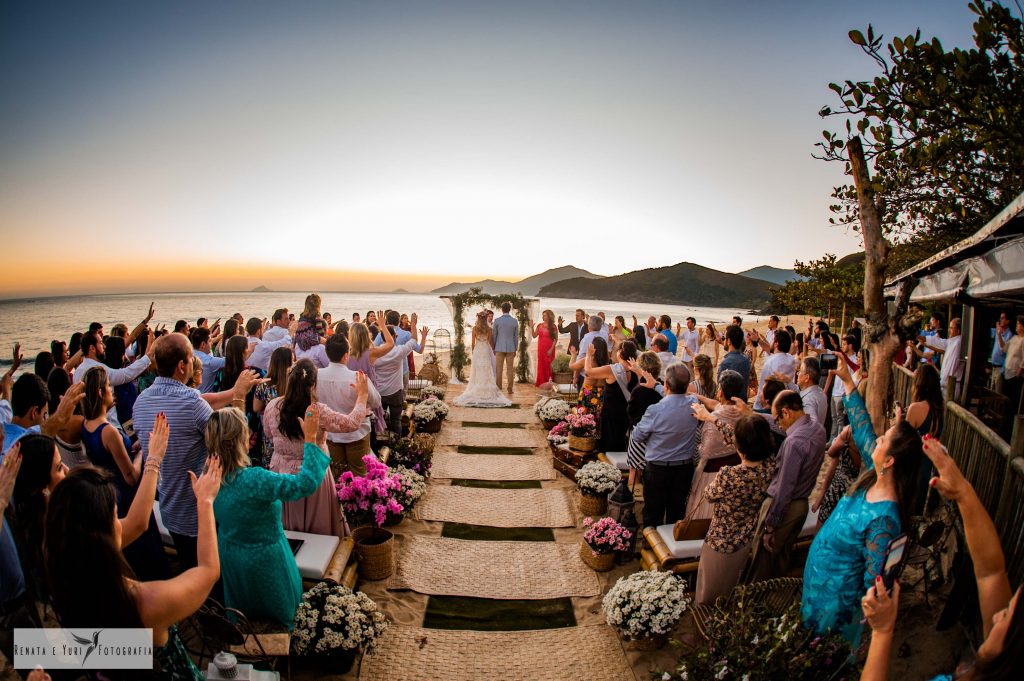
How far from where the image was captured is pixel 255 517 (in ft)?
10.5

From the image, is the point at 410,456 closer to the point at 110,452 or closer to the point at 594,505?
the point at 594,505

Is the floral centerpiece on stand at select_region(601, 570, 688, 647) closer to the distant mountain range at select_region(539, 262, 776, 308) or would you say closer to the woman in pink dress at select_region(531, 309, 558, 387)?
the woman in pink dress at select_region(531, 309, 558, 387)

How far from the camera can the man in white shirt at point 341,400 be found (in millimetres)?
5500

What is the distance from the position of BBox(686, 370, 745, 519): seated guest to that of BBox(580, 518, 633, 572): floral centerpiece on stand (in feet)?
2.27

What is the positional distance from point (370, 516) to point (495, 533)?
63.0 inches

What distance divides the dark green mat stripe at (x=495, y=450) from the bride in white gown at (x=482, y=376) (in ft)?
10.2

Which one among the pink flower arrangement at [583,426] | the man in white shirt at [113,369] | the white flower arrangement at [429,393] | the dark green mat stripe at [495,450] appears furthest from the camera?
the white flower arrangement at [429,393]

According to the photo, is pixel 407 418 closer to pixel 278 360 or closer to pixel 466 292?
pixel 278 360

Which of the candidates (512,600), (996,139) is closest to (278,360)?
(512,600)

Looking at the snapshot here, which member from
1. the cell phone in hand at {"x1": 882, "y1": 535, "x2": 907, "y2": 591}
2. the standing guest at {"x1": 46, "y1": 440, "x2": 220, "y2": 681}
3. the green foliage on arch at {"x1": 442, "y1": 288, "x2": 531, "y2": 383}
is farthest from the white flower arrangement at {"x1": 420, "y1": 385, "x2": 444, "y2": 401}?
the cell phone in hand at {"x1": 882, "y1": 535, "x2": 907, "y2": 591}

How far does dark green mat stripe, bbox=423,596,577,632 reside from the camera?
14.6ft

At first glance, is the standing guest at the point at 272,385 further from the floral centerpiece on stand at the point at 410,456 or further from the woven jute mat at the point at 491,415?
the woven jute mat at the point at 491,415

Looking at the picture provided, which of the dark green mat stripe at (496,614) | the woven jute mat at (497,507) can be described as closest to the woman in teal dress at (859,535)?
the dark green mat stripe at (496,614)

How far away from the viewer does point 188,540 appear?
3.65m
